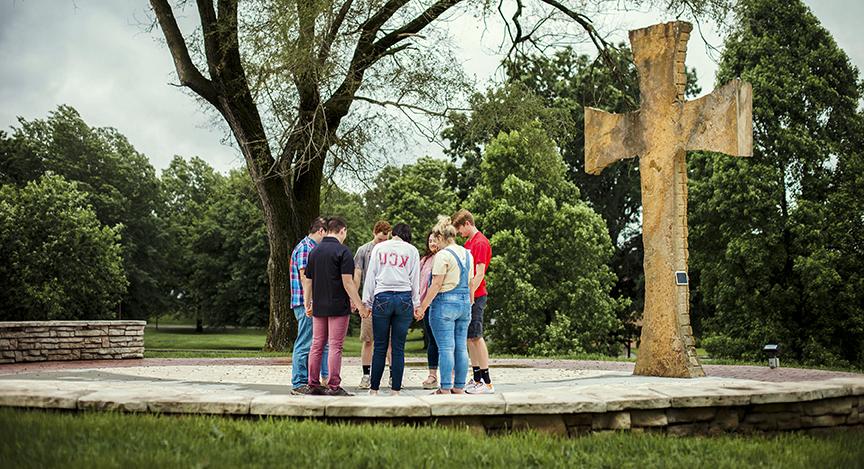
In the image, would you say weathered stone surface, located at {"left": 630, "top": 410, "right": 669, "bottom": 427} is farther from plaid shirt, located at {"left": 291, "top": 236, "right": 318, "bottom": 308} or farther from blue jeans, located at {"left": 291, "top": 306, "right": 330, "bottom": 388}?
plaid shirt, located at {"left": 291, "top": 236, "right": 318, "bottom": 308}

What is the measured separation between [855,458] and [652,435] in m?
1.42

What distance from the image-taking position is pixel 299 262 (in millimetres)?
9359

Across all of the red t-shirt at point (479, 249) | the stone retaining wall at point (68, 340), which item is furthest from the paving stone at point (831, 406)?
the stone retaining wall at point (68, 340)

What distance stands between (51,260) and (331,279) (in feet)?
88.6

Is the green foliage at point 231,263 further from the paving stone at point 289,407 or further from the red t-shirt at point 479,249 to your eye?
the paving stone at point 289,407

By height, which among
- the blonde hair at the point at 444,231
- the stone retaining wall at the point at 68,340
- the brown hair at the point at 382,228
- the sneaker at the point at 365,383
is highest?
the brown hair at the point at 382,228

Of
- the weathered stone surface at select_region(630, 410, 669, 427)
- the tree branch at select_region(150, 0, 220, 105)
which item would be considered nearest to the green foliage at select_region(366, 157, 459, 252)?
the tree branch at select_region(150, 0, 220, 105)

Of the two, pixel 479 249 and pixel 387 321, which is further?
pixel 479 249

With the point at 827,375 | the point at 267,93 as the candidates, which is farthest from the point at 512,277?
the point at 827,375

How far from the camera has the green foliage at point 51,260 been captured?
31.7 meters

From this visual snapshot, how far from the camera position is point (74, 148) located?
150 feet

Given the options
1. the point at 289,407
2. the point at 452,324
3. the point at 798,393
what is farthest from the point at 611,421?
the point at 289,407

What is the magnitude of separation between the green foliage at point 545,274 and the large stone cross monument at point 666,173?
17.8 meters

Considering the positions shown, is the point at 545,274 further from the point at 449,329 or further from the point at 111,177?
the point at 111,177
